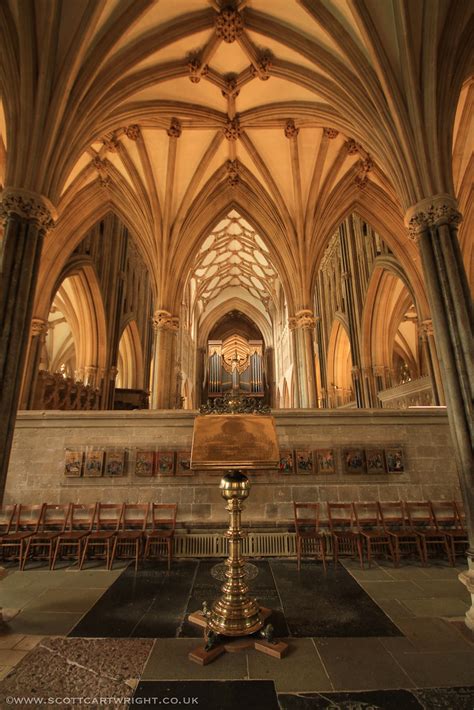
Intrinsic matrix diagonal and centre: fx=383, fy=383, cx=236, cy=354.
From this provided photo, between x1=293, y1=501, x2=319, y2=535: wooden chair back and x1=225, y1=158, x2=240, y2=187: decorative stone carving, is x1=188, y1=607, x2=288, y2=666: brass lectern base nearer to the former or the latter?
x1=293, y1=501, x2=319, y2=535: wooden chair back

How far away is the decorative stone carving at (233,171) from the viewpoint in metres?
12.3

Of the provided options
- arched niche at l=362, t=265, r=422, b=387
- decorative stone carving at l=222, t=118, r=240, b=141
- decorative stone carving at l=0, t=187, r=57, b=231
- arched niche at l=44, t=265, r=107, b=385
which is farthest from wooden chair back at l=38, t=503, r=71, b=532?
arched niche at l=362, t=265, r=422, b=387

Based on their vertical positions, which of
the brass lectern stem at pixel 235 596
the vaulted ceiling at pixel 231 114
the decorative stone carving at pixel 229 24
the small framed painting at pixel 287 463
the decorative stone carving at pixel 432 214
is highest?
the decorative stone carving at pixel 229 24

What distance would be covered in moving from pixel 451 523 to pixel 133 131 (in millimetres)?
11940

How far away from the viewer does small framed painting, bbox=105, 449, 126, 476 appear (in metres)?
6.78

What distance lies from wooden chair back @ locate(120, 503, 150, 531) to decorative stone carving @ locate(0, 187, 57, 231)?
15.1ft

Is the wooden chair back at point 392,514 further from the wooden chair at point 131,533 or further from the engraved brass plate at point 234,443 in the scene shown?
the wooden chair at point 131,533

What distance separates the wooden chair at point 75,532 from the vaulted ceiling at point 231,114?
5.19 m

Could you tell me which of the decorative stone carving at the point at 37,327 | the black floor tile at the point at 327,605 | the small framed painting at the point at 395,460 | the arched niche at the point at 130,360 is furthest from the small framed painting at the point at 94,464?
the arched niche at the point at 130,360

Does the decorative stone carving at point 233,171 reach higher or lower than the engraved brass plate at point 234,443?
higher

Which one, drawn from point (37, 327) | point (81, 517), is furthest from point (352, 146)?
point (81, 517)

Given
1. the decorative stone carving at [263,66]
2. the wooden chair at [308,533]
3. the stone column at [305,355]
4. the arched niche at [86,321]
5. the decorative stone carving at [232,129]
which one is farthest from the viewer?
the arched niche at [86,321]

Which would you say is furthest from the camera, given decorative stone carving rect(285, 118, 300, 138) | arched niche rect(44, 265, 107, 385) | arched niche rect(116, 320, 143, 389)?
arched niche rect(116, 320, 143, 389)

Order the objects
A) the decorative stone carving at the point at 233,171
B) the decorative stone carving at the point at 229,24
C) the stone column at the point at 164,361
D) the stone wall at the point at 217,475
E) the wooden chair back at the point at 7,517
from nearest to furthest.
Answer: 1. the wooden chair back at the point at 7,517
2. the stone wall at the point at 217,475
3. the decorative stone carving at the point at 229,24
4. the stone column at the point at 164,361
5. the decorative stone carving at the point at 233,171
